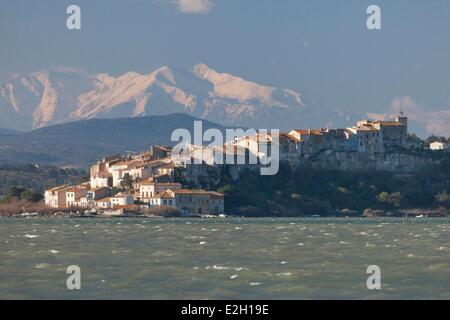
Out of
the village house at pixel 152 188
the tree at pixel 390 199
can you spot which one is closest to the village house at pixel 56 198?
the village house at pixel 152 188

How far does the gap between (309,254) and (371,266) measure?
808 cm

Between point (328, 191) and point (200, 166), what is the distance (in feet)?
53.8

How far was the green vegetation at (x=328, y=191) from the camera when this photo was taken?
501 feet

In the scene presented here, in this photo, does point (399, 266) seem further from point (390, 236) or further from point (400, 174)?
point (400, 174)

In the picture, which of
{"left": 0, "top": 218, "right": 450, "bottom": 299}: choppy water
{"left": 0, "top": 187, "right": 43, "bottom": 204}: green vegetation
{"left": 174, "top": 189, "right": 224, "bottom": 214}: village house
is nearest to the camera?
{"left": 0, "top": 218, "right": 450, "bottom": 299}: choppy water

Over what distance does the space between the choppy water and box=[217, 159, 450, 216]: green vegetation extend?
7395cm

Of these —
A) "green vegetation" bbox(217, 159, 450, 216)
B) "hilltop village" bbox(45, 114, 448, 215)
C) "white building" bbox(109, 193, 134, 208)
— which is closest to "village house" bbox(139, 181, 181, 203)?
"hilltop village" bbox(45, 114, 448, 215)

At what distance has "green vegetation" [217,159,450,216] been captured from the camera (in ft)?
501

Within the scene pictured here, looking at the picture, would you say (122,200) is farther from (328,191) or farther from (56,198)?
(328,191)

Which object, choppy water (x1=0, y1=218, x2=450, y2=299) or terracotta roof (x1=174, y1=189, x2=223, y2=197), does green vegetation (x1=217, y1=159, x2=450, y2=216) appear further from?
choppy water (x1=0, y1=218, x2=450, y2=299)

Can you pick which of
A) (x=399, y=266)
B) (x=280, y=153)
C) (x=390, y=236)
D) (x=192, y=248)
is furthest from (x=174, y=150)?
(x=399, y=266)

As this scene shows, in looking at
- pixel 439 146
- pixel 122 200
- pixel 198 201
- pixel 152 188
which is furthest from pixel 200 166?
pixel 439 146

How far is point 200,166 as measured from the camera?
157875mm

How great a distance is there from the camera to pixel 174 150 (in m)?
174
